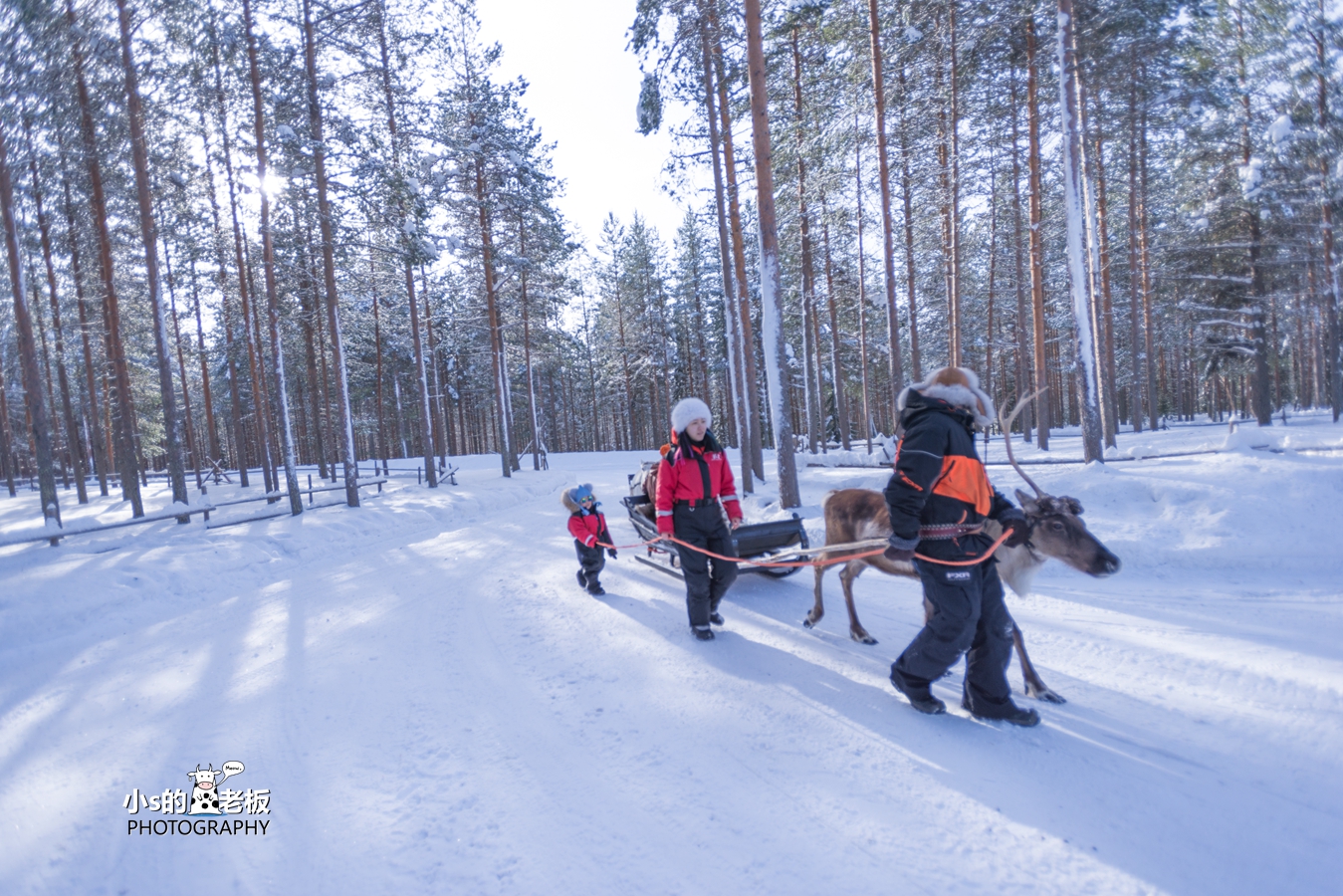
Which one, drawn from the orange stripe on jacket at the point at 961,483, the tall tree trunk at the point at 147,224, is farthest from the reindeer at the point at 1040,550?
the tall tree trunk at the point at 147,224

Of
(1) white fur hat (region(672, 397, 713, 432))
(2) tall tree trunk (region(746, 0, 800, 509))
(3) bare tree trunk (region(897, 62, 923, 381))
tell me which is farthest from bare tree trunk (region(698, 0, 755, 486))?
(1) white fur hat (region(672, 397, 713, 432))

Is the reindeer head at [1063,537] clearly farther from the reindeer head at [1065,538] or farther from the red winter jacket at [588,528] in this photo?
the red winter jacket at [588,528]

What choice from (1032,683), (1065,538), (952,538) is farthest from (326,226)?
(1032,683)

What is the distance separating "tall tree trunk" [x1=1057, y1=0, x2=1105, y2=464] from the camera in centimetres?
1140

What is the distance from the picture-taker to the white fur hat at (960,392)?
368cm

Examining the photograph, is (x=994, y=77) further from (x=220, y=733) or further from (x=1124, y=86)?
(x=220, y=733)

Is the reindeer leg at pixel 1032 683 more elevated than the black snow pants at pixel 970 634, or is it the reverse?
the black snow pants at pixel 970 634

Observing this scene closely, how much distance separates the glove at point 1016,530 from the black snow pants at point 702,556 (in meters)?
2.35

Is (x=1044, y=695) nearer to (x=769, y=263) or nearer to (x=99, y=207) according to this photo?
(x=769, y=263)

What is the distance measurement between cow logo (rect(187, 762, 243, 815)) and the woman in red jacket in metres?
3.38

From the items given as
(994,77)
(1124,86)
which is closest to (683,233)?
(994,77)

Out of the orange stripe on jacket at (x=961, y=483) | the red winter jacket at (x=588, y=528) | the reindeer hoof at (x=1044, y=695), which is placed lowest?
the reindeer hoof at (x=1044, y=695)

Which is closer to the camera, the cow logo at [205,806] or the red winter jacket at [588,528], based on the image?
the cow logo at [205,806]

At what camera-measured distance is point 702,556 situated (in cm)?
552
